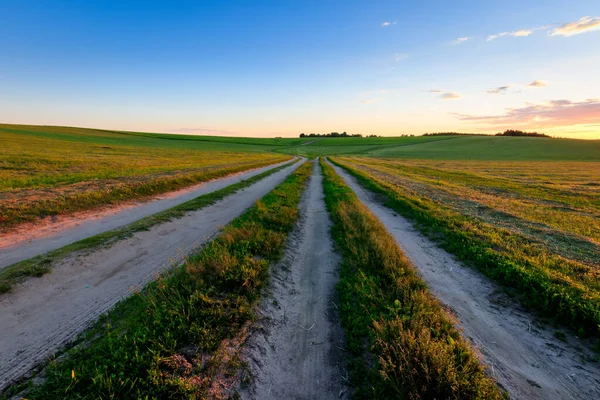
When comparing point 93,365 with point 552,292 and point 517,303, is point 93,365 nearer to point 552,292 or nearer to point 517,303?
point 517,303

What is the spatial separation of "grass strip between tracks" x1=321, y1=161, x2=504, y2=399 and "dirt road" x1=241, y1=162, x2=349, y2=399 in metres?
0.31

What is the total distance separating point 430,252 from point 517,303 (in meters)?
3.04

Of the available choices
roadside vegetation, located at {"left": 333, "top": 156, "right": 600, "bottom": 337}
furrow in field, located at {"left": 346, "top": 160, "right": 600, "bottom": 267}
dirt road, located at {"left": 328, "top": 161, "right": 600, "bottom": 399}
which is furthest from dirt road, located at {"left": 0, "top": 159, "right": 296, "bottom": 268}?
furrow in field, located at {"left": 346, "top": 160, "right": 600, "bottom": 267}

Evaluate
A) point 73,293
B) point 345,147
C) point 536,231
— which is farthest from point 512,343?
point 345,147

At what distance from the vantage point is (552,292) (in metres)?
5.80

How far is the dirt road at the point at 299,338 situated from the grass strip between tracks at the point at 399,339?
306 millimetres

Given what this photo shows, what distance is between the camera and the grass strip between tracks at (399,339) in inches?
133

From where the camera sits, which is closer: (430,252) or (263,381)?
(263,381)

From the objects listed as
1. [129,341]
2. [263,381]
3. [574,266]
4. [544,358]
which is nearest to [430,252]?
[574,266]

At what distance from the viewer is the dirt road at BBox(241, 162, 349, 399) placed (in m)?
3.78

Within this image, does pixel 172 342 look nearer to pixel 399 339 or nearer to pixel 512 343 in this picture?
pixel 399 339

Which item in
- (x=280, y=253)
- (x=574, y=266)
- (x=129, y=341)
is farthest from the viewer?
(x=280, y=253)

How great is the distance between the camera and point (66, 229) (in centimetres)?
934

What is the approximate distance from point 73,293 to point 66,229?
5.18 meters
